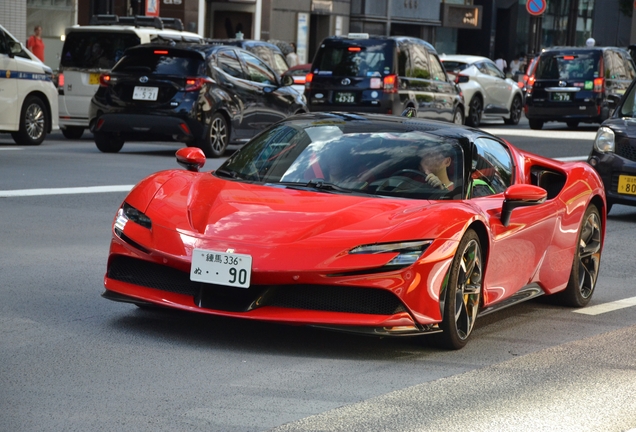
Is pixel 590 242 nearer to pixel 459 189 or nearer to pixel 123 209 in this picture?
pixel 459 189

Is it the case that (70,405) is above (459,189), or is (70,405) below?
below

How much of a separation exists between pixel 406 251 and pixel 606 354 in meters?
1.31

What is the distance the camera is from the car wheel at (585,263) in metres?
8.03

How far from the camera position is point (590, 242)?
834cm

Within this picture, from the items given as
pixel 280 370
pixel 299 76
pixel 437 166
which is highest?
pixel 437 166

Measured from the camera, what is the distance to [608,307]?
8156 mm

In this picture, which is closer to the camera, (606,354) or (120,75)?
(606,354)

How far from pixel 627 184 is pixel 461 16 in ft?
141

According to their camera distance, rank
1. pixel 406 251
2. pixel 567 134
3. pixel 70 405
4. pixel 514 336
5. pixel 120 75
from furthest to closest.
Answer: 1. pixel 567 134
2. pixel 120 75
3. pixel 514 336
4. pixel 406 251
5. pixel 70 405

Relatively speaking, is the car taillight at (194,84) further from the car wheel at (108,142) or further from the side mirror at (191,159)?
the side mirror at (191,159)

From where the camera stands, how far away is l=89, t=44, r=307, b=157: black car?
1784 centimetres

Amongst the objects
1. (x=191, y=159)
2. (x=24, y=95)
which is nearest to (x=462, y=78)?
(x=24, y=95)

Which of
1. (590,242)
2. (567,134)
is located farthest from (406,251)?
(567,134)

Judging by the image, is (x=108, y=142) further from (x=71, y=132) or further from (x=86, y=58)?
(x=71, y=132)
